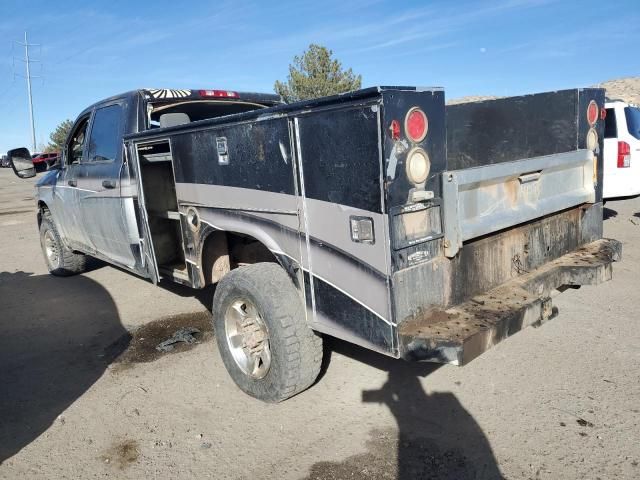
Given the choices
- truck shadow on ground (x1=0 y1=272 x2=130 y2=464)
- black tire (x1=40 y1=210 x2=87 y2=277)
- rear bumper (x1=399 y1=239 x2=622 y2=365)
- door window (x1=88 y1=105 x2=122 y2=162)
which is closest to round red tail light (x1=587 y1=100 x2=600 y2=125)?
rear bumper (x1=399 y1=239 x2=622 y2=365)

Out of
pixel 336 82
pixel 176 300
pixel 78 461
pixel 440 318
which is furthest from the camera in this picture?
pixel 336 82

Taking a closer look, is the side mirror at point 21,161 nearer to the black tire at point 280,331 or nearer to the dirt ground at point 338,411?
the dirt ground at point 338,411

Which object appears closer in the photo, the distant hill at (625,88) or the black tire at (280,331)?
the black tire at (280,331)

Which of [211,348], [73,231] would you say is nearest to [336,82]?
[73,231]

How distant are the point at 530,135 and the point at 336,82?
2511 centimetres

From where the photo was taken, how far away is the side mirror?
6.23 meters

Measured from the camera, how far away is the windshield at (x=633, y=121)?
8312mm

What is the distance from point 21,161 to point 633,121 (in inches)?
347

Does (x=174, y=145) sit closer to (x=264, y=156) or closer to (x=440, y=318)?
(x=264, y=156)

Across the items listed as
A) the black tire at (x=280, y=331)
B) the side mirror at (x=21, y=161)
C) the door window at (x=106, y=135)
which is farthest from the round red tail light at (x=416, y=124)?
the side mirror at (x=21, y=161)

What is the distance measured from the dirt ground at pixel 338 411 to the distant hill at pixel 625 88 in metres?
49.7

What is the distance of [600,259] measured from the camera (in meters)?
3.62

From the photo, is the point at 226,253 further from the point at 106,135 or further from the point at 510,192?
the point at 510,192

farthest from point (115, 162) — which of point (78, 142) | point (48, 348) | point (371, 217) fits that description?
point (371, 217)
